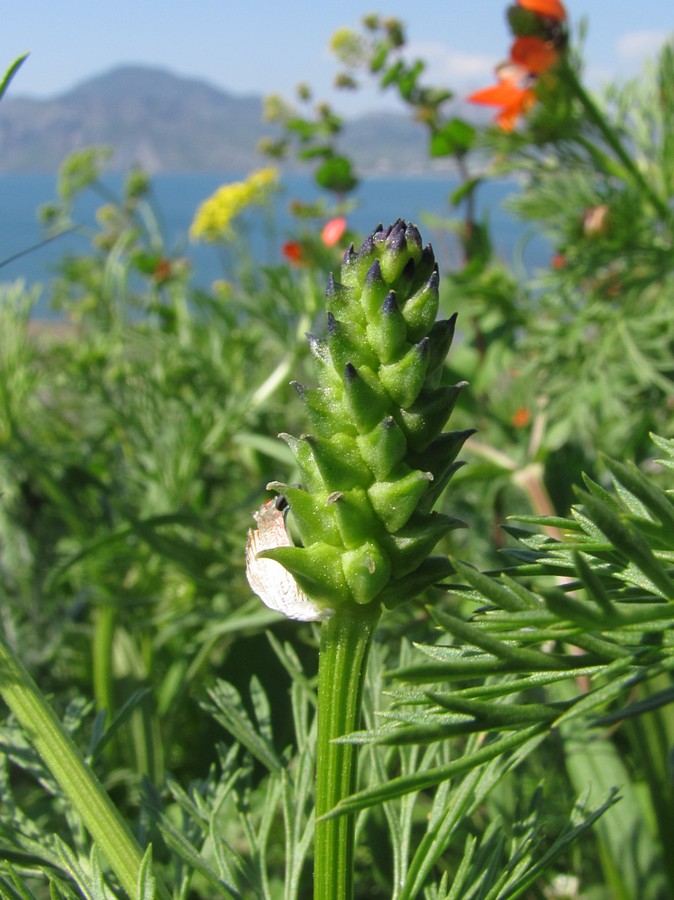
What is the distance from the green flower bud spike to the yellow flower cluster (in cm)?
193

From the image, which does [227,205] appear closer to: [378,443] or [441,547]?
[441,547]

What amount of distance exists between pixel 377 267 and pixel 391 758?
0.28 metres

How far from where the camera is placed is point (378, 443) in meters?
0.27

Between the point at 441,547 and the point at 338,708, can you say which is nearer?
the point at 338,708

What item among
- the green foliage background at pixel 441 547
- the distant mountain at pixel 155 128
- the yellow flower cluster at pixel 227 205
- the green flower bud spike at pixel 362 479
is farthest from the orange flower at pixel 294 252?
the distant mountain at pixel 155 128

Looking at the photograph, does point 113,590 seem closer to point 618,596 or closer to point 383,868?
point 383,868

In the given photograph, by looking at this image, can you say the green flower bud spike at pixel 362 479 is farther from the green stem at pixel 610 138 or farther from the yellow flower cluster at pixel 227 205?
the yellow flower cluster at pixel 227 205

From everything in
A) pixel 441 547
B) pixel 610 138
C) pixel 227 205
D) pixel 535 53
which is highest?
pixel 227 205

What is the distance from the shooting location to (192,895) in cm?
86

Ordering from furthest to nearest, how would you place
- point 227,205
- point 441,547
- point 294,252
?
point 227,205 < point 294,252 < point 441,547

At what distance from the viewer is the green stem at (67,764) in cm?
32

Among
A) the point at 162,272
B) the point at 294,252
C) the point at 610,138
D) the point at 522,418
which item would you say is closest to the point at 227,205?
the point at 162,272

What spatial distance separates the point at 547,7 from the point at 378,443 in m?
1.10

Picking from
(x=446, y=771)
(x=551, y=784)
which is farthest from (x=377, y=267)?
(x=551, y=784)
